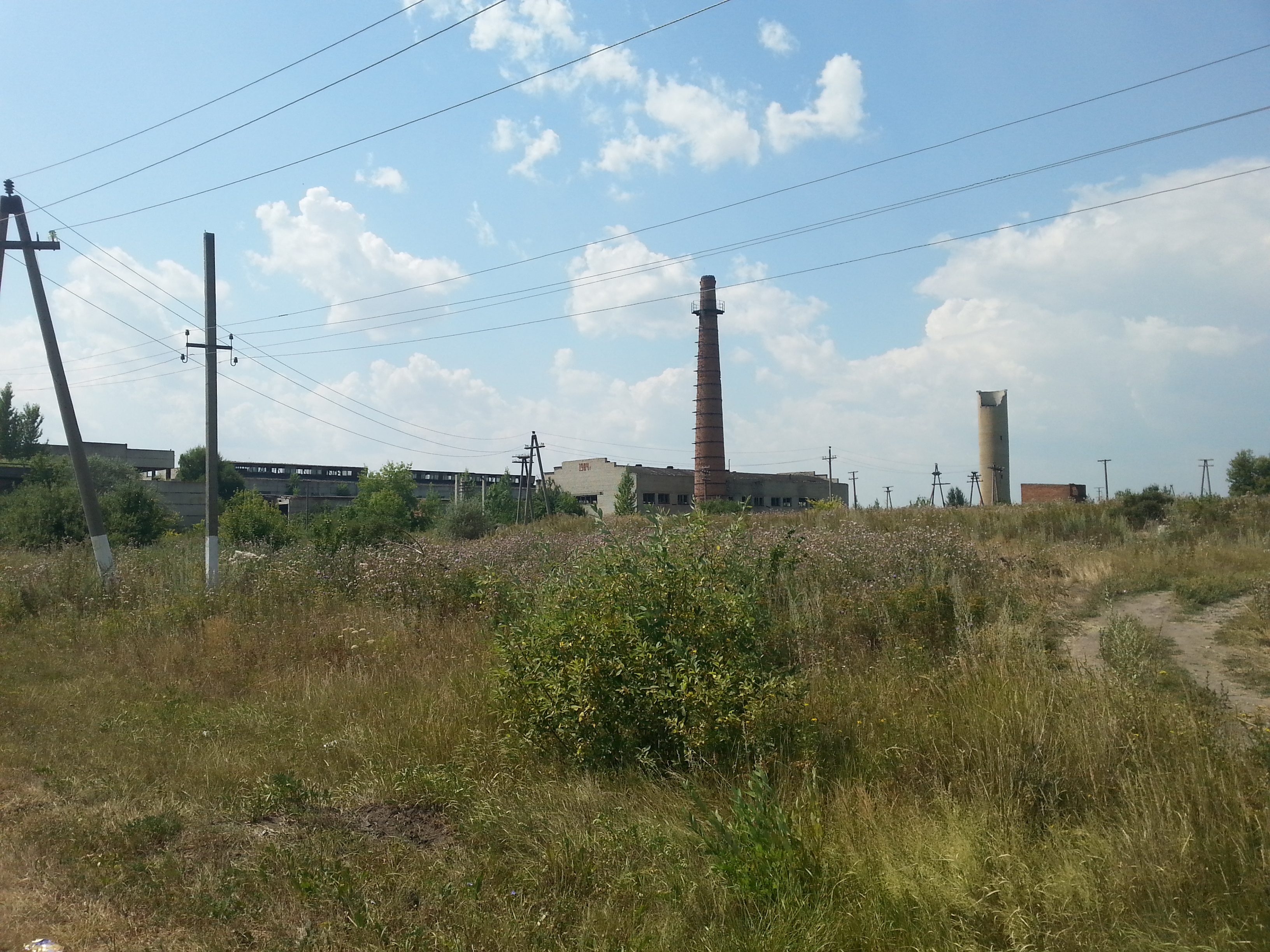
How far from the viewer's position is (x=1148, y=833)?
4.07 meters

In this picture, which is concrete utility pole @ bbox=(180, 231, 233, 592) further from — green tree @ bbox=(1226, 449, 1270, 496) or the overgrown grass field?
green tree @ bbox=(1226, 449, 1270, 496)

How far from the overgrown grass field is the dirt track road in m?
0.39

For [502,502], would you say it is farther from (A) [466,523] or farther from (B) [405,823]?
(B) [405,823]

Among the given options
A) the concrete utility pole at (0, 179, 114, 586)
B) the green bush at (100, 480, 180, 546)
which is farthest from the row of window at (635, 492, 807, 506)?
the concrete utility pole at (0, 179, 114, 586)

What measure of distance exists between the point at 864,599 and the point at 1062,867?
20.3 ft

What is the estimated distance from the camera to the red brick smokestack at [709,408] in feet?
200

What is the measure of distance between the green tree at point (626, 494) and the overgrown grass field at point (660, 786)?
54.9 metres

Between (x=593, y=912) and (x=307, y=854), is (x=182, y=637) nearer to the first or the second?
(x=307, y=854)

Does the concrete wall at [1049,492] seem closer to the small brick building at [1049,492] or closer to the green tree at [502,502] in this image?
the small brick building at [1049,492]

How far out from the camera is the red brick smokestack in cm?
6103

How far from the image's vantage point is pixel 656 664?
5859mm

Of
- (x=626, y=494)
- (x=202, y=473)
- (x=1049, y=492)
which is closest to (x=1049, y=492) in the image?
(x=1049, y=492)

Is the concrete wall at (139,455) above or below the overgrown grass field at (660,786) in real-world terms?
above

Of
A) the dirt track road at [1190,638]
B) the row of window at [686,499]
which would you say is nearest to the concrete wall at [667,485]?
the row of window at [686,499]
